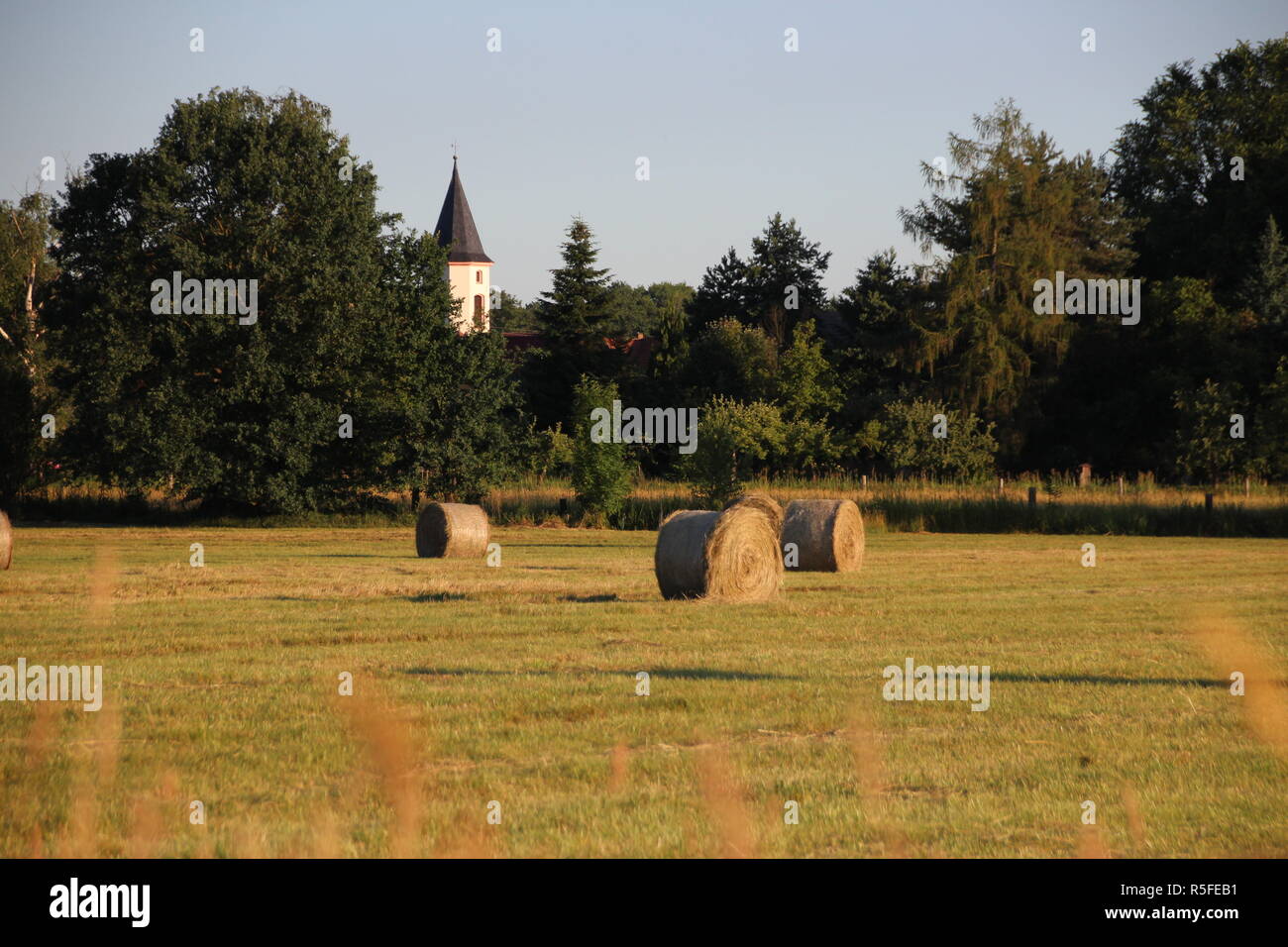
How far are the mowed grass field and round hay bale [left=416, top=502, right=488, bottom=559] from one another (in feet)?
27.6

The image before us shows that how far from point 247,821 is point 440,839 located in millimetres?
1105

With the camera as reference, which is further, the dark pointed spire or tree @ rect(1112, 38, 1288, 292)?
the dark pointed spire

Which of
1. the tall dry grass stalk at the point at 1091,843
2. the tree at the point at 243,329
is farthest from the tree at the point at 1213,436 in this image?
the tall dry grass stalk at the point at 1091,843

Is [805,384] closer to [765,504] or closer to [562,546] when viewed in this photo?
[562,546]

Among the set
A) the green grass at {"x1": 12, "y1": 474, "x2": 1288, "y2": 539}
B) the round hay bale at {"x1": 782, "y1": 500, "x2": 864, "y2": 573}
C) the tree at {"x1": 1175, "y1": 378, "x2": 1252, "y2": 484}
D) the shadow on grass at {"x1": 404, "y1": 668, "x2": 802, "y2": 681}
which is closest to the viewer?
the shadow on grass at {"x1": 404, "y1": 668, "x2": 802, "y2": 681}

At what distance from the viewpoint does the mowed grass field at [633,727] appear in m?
7.01

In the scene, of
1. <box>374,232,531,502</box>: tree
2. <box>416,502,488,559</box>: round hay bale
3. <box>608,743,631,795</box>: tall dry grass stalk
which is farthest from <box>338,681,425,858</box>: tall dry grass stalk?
<box>374,232,531,502</box>: tree

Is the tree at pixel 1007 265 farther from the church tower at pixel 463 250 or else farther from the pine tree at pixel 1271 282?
the church tower at pixel 463 250

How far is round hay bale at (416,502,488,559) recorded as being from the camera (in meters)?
28.1

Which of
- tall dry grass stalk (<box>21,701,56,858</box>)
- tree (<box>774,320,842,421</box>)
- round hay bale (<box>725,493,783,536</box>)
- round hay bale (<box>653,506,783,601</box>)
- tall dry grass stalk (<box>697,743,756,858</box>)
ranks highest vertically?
tree (<box>774,320,842,421</box>)

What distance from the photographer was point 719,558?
18547 mm

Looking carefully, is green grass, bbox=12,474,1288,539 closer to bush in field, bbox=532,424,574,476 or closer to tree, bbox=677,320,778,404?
bush in field, bbox=532,424,574,476

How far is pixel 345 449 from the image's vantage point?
144 feet

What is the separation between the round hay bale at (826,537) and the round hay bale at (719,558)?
5.52 m
